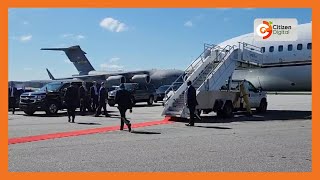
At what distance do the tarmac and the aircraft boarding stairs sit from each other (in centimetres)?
341

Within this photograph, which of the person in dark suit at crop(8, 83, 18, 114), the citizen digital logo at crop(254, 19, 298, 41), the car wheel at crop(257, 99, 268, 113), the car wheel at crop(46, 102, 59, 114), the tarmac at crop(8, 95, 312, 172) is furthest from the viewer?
the citizen digital logo at crop(254, 19, 298, 41)

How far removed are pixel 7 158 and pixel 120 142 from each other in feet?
10.5

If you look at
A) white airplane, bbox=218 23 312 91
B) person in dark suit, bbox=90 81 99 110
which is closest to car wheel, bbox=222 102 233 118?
person in dark suit, bbox=90 81 99 110

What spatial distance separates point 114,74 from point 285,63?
911 inches

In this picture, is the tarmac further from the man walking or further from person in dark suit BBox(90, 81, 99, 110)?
person in dark suit BBox(90, 81, 99, 110)

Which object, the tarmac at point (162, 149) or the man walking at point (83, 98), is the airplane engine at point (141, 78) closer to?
the man walking at point (83, 98)

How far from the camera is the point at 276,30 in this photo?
2877 cm

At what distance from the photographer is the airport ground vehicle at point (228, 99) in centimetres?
1777

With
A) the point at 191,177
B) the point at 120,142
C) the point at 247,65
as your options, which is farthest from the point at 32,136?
the point at 247,65

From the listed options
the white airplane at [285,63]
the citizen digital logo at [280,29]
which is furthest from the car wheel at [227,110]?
the white airplane at [285,63]

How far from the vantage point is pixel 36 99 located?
21.2m

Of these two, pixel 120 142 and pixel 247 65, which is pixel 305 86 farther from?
pixel 120 142

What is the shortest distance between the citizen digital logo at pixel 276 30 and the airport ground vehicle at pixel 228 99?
302 inches

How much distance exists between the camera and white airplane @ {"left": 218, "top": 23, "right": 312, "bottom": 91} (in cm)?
3081
